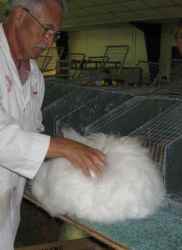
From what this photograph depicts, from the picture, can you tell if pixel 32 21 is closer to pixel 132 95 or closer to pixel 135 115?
pixel 135 115

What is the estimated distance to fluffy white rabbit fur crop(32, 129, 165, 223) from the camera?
1155 mm

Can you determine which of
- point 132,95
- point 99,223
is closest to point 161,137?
point 99,223

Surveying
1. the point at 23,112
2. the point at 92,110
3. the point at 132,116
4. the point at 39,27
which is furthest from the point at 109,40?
the point at 39,27

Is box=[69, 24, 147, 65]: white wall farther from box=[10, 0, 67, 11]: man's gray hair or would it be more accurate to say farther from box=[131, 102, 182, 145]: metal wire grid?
box=[10, 0, 67, 11]: man's gray hair

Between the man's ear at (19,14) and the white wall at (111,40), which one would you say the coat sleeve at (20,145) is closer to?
the man's ear at (19,14)

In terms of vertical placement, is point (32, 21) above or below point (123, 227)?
above

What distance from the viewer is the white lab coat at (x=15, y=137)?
1.09 metres

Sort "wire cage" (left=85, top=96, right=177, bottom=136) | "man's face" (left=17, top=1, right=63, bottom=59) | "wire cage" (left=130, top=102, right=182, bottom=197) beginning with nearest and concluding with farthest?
"man's face" (left=17, top=1, right=63, bottom=59)
"wire cage" (left=130, top=102, right=182, bottom=197)
"wire cage" (left=85, top=96, right=177, bottom=136)

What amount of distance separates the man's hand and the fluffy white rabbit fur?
0.27ft

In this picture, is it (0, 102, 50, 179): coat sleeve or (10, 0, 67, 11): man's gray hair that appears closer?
(0, 102, 50, 179): coat sleeve

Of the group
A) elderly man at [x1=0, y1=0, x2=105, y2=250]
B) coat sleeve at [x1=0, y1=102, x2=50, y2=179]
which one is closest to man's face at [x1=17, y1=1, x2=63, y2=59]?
elderly man at [x1=0, y1=0, x2=105, y2=250]

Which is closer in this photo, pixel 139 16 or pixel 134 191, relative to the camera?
pixel 134 191

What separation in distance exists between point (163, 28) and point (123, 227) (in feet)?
32.9

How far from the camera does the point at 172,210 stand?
128 cm
